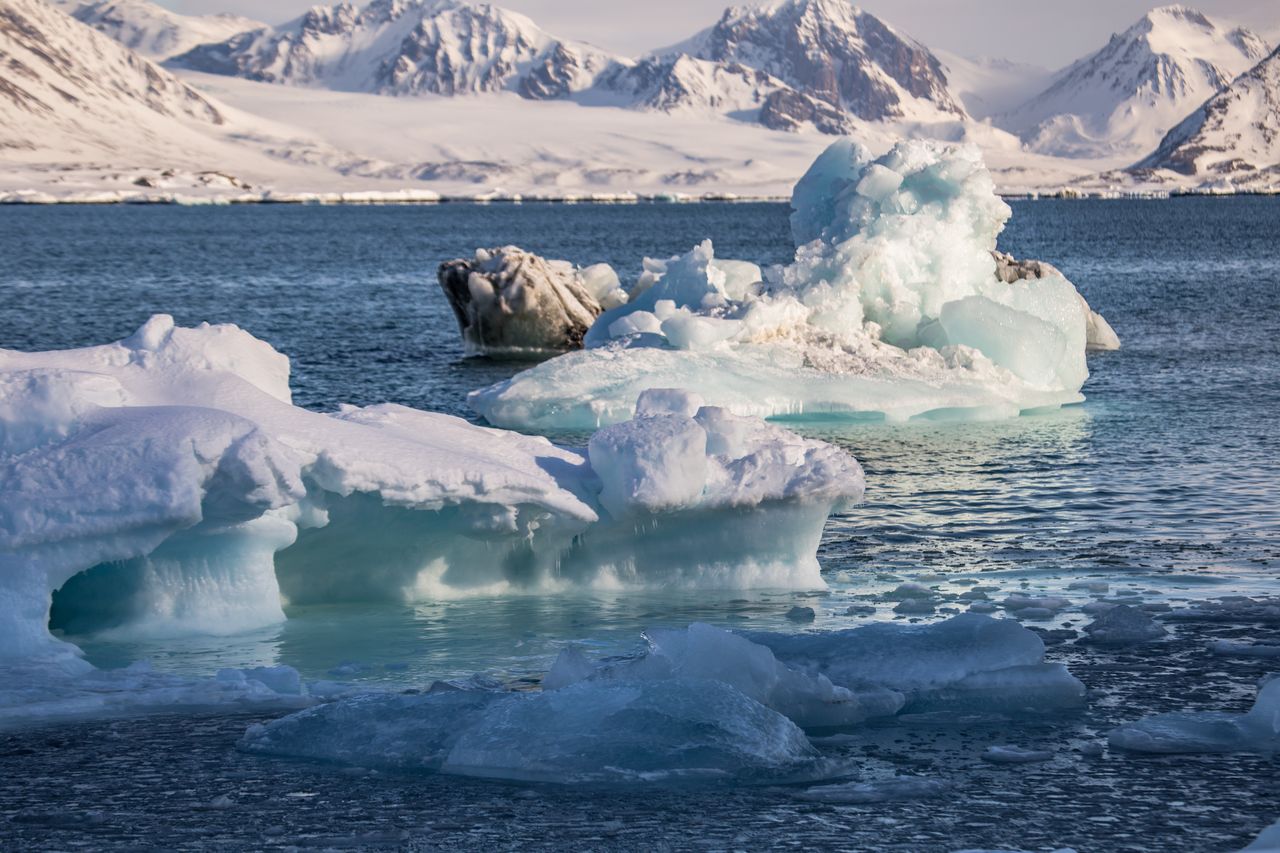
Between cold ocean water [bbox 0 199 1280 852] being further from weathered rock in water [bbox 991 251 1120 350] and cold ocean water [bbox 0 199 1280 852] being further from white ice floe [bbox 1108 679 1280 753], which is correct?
weathered rock in water [bbox 991 251 1120 350]

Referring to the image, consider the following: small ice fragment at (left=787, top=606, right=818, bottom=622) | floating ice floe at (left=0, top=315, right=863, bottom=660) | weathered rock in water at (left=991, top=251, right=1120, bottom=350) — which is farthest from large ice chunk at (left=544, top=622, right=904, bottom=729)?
weathered rock in water at (left=991, top=251, right=1120, bottom=350)

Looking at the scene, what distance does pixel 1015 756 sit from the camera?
349 inches

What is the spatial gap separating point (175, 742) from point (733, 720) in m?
3.20

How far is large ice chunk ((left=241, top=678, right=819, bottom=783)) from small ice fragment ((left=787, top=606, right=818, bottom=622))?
10.1 ft

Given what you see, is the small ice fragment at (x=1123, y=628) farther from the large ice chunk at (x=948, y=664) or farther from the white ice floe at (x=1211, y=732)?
the white ice floe at (x=1211, y=732)

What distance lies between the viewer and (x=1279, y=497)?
17.6m

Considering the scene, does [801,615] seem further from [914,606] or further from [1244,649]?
[1244,649]

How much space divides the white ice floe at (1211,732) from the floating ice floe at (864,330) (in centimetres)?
1374

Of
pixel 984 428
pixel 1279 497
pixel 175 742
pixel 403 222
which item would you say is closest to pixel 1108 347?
pixel 984 428

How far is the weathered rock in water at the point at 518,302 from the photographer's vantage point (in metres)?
33.4

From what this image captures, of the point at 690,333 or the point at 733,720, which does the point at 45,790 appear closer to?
the point at 733,720

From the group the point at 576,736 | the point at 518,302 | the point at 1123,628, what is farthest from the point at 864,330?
the point at 576,736

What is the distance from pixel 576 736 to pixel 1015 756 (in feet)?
7.90

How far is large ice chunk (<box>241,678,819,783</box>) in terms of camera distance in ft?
28.0
